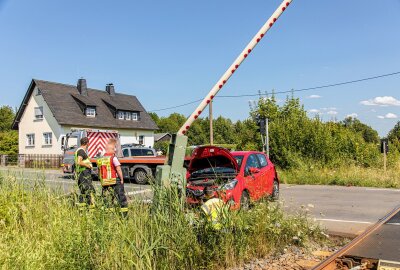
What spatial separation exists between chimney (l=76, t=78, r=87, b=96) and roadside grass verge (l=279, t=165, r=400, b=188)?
33.0 m

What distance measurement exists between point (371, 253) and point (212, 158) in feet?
16.7

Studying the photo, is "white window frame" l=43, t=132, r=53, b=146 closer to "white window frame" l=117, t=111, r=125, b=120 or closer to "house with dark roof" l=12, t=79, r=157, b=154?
"house with dark roof" l=12, t=79, r=157, b=154

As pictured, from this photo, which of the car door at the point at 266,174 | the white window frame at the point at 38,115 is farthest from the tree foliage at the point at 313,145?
the white window frame at the point at 38,115

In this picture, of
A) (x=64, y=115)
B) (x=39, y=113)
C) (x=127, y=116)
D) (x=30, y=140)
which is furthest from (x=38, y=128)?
(x=127, y=116)

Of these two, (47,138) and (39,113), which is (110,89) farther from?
(47,138)

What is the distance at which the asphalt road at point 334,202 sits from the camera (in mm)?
6735

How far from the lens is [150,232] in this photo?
181 inches

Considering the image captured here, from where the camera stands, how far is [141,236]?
170 inches

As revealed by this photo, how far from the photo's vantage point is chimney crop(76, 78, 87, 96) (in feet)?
155

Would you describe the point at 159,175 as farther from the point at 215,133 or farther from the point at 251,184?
the point at 215,133

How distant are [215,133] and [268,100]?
69029mm

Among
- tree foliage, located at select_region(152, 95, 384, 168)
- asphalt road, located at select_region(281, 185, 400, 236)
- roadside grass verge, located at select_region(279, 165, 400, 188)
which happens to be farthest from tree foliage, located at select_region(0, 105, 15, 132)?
asphalt road, located at select_region(281, 185, 400, 236)

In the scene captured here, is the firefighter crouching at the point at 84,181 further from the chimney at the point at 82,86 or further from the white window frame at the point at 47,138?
the chimney at the point at 82,86

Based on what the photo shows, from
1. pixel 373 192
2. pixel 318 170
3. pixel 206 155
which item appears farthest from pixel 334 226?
pixel 318 170
